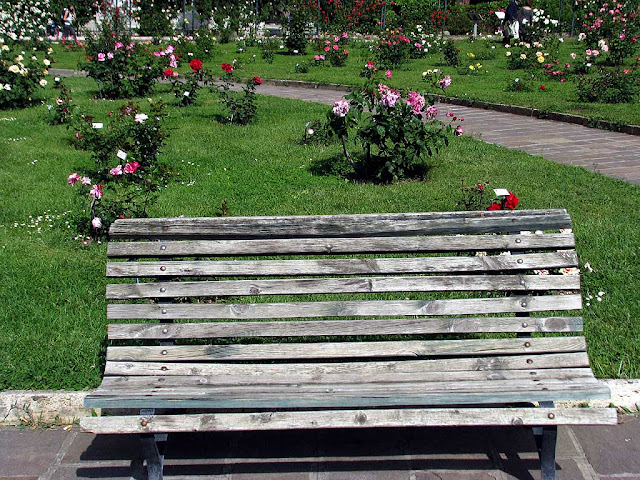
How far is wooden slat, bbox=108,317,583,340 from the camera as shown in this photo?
3092 mm

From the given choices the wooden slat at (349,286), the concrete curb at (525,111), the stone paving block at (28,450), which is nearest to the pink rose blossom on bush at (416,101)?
the concrete curb at (525,111)

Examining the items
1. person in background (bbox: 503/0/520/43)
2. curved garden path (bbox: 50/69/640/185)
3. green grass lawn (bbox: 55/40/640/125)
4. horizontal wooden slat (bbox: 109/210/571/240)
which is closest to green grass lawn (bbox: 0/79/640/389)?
curved garden path (bbox: 50/69/640/185)

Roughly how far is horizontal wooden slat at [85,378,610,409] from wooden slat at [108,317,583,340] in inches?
9.7

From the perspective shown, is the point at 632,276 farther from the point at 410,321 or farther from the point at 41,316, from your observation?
the point at 41,316

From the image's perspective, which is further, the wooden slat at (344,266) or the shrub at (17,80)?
the shrub at (17,80)

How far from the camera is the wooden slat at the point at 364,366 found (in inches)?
120

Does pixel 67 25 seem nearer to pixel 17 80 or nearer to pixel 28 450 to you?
pixel 17 80

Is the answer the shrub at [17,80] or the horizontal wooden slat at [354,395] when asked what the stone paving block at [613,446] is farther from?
the shrub at [17,80]

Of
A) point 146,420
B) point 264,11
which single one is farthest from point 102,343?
point 264,11

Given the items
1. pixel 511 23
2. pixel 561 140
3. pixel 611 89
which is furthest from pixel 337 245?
pixel 511 23

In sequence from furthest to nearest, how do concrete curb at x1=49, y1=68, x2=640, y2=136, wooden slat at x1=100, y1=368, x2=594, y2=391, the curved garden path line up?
1. concrete curb at x1=49, y1=68, x2=640, y2=136
2. the curved garden path
3. wooden slat at x1=100, y1=368, x2=594, y2=391

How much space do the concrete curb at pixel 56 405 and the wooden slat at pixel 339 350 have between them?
46 cm

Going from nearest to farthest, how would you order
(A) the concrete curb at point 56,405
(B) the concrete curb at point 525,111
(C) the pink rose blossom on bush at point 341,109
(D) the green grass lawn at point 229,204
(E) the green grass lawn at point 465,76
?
(A) the concrete curb at point 56,405 → (D) the green grass lawn at point 229,204 → (C) the pink rose blossom on bush at point 341,109 → (B) the concrete curb at point 525,111 → (E) the green grass lawn at point 465,76

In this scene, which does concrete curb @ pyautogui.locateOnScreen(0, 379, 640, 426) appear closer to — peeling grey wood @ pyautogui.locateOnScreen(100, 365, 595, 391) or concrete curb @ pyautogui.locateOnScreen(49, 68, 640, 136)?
peeling grey wood @ pyautogui.locateOnScreen(100, 365, 595, 391)
